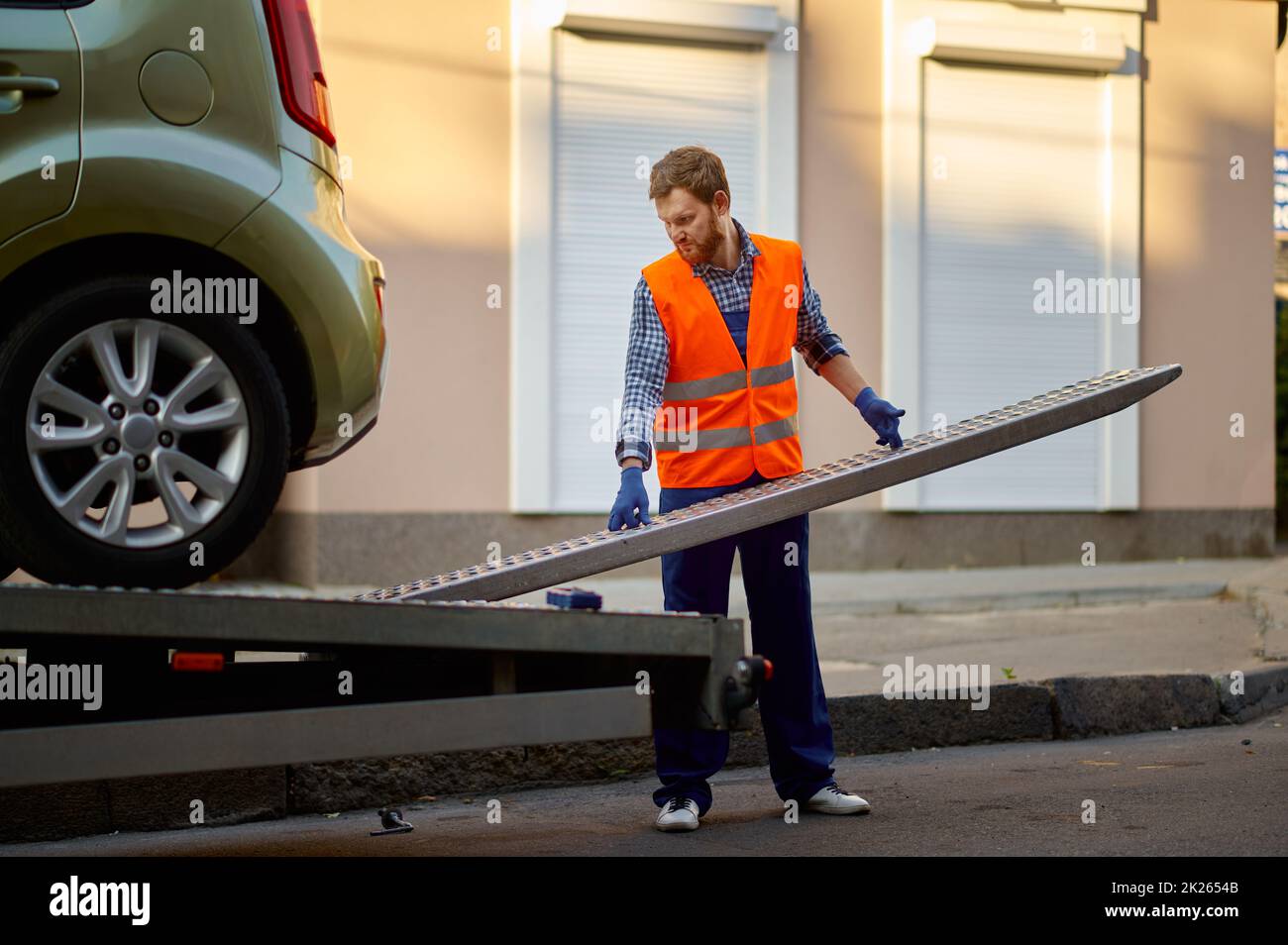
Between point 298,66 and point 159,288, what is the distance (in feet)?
2.39

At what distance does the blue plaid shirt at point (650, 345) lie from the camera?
14.9ft

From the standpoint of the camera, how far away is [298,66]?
4129mm

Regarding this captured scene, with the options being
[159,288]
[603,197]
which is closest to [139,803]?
[159,288]

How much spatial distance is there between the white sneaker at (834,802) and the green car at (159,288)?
1848 mm

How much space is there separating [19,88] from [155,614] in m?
1.34

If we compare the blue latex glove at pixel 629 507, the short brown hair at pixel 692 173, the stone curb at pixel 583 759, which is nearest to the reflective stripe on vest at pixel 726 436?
the blue latex glove at pixel 629 507

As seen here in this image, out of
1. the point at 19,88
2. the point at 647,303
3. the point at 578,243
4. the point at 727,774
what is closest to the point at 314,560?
the point at 578,243

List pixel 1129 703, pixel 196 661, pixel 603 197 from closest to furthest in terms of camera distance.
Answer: pixel 196 661, pixel 1129 703, pixel 603 197

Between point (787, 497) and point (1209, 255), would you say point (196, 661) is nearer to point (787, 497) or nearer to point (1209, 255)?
point (787, 497)

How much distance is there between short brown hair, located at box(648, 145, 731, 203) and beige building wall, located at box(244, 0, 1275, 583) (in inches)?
Answer: 276

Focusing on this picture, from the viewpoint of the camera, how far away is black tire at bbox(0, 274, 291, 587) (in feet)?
12.0

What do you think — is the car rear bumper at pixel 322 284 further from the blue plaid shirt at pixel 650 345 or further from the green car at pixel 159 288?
the blue plaid shirt at pixel 650 345

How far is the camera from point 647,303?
4.68 m
